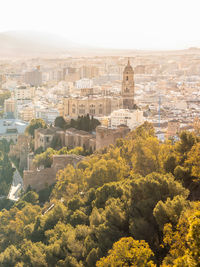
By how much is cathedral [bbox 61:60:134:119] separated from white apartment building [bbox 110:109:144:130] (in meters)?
0.97

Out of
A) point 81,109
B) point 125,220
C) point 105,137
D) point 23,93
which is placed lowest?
point 23,93

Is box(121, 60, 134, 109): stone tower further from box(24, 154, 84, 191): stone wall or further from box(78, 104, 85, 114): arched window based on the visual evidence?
box(24, 154, 84, 191): stone wall

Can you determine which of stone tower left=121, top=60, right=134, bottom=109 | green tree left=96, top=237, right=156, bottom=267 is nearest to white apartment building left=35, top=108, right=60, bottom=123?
stone tower left=121, top=60, right=134, bottom=109

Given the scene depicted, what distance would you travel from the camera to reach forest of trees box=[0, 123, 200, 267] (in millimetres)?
2629

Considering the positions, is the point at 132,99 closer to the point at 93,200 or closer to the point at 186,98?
the point at 186,98

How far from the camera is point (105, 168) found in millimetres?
5008

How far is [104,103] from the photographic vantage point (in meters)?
13.8

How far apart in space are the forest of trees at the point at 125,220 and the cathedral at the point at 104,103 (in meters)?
7.84

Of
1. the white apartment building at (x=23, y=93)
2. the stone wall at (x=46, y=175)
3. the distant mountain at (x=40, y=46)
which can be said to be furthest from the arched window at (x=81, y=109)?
the distant mountain at (x=40, y=46)

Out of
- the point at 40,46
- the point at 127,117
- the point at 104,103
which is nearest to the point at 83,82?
the point at 40,46

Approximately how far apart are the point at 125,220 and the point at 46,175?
3.52m

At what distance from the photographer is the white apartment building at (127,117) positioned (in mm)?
11828

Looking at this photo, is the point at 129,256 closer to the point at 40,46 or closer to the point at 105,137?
the point at 105,137

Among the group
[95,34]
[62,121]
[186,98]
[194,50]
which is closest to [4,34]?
[95,34]
